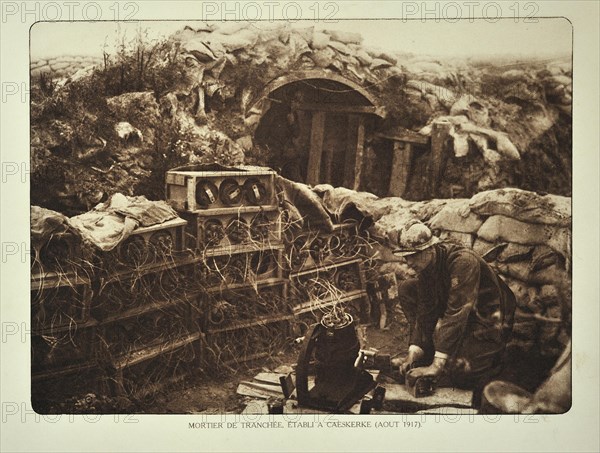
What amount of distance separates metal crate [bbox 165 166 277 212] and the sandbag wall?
1076mm

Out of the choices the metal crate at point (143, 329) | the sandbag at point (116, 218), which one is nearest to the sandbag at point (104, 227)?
the sandbag at point (116, 218)

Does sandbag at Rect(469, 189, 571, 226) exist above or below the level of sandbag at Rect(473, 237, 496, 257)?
above

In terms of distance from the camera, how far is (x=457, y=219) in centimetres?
335

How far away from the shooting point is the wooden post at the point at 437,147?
3.35 m

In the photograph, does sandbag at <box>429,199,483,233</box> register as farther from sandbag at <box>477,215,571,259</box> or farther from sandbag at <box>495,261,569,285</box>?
sandbag at <box>495,261,569,285</box>

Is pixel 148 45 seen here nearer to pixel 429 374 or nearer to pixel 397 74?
pixel 397 74

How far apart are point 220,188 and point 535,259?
61.4 inches

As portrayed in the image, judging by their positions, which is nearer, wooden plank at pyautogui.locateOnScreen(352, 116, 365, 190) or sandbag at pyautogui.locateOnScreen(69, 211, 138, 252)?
sandbag at pyautogui.locateOnScreen(69, 211, 138, 252)

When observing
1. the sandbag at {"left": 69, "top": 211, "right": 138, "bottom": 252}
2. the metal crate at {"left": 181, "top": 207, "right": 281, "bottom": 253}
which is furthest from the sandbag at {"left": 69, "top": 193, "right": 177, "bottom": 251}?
the metal crate at {"left": 181, "top": 207, "right": 281, "bottom": 253}

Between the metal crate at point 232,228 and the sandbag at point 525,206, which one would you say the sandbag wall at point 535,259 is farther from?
the metal crate at point 232,228

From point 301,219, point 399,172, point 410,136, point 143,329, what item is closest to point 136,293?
point 143,329

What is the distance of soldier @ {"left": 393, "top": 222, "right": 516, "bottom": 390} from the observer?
3.31 metres

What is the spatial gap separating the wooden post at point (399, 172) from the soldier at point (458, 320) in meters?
0.22

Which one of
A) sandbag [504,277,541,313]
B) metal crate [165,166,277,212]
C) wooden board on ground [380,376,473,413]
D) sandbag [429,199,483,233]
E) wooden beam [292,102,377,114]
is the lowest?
wooden board on ground [380,376,473,413]
